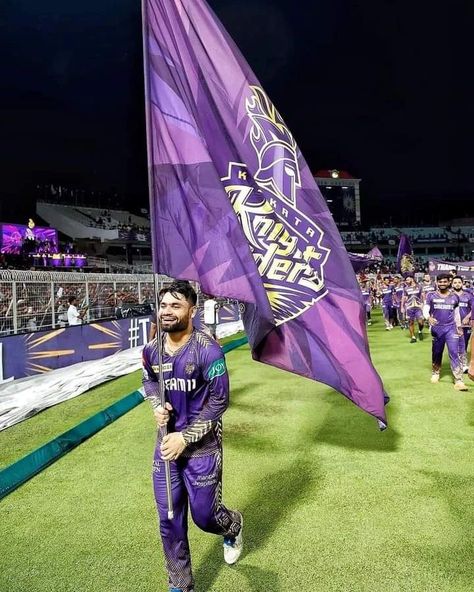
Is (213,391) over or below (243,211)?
below

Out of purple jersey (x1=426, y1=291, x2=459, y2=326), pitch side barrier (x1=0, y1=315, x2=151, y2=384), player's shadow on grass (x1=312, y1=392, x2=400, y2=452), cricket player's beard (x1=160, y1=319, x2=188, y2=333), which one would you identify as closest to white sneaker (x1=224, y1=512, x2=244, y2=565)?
cricket player's beard (x1=160, y1=319, x2=188, y2=333)

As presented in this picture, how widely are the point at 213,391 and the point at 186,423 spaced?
1.04 ft

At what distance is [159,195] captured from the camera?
380 centimetres

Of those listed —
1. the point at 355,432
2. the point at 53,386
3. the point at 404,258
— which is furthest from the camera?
the point at 404,258

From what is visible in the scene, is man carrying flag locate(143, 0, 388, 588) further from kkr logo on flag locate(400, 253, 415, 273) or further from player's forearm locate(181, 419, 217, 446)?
kkr logo on flag locate(400, 253, 415, 273)

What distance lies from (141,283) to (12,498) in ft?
58.8

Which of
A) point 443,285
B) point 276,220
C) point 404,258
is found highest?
point 276,220

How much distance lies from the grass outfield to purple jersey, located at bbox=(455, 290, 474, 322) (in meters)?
3.42

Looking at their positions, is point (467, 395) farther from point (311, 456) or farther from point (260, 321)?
point (260, 321)

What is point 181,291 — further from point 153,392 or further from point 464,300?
point 464,300

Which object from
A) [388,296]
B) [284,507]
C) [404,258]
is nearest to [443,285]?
[284,507]

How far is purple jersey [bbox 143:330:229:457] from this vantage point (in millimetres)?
3201

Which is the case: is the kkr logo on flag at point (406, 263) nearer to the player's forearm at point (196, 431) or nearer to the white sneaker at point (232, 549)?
the white sneaker at point (232, 549)

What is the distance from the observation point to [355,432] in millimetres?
6719
